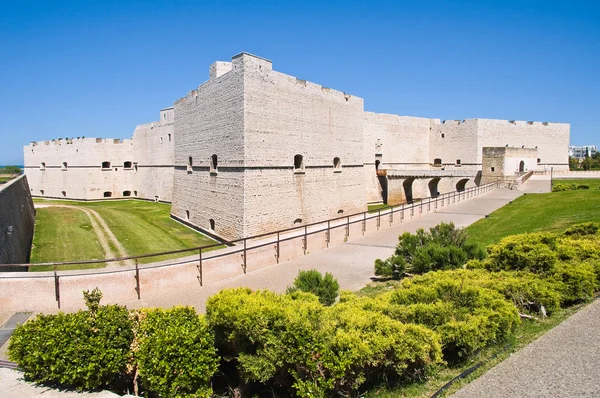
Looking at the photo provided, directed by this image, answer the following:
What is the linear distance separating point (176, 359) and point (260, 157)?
14.2 metres

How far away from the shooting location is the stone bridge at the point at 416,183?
117 ft

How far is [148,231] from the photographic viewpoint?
22344 mm

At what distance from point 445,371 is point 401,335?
802 mm

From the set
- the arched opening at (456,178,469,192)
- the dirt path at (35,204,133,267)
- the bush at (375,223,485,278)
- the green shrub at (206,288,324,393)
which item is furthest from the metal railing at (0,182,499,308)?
the arched opening at (456,178,469,192)

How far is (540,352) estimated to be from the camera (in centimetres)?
450

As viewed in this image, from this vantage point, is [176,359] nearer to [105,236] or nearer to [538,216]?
[538,216]

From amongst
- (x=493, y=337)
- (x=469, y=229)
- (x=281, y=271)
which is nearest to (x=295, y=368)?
(x=493, y=337)

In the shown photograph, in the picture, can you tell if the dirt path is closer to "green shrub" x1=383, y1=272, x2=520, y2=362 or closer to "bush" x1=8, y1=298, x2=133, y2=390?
"bush" x1=8, y1=298, x2=133, y2=390

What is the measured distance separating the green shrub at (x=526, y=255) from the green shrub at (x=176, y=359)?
19.1 feet

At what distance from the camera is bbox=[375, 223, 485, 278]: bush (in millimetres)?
9008

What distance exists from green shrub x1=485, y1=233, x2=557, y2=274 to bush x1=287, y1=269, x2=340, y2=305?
10.3ft

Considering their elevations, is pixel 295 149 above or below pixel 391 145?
below

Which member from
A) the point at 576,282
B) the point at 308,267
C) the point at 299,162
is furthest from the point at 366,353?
the point at 299,162

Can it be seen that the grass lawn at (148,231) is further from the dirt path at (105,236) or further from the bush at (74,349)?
the bush at (74,349)
